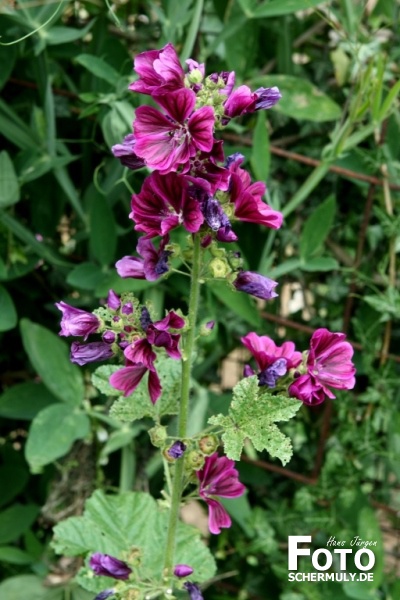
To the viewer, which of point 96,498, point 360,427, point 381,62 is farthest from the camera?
point 360,427

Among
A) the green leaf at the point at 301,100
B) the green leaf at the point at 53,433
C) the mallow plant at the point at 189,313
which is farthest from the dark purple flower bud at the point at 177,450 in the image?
the green leaf at the point at 301,100

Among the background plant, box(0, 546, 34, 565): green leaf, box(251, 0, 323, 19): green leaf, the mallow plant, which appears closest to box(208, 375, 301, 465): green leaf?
the mallow plant

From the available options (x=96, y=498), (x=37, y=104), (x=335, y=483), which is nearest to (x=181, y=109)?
(x=96, y=498)

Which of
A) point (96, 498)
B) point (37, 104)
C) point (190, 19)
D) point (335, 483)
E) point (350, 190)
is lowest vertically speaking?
point (335, 483)

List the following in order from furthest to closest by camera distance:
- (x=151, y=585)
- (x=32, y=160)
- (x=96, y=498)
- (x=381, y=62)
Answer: (x=32, y=160)
(x=381, y=62)
(x=96, y=498)
(x=151, y=585)

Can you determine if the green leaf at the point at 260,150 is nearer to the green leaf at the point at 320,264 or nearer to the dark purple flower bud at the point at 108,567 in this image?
the green leaf at the point at 320,264

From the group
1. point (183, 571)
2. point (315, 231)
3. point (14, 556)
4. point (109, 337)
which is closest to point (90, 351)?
point (109, 337)

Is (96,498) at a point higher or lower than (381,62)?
lower

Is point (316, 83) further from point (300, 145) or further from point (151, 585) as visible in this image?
point (151, 585)
